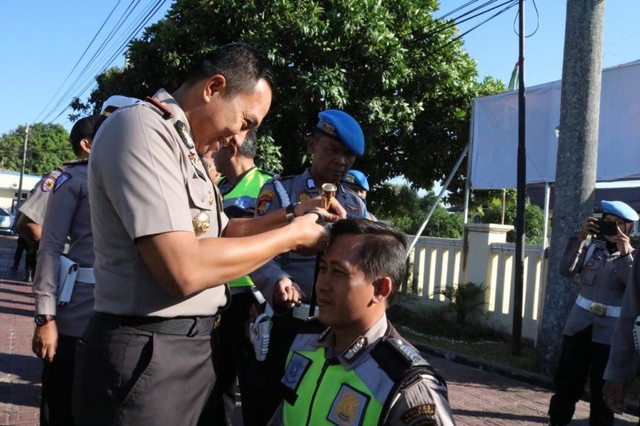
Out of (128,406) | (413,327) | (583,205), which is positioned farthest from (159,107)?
(413,327)

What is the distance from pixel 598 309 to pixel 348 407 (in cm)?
391

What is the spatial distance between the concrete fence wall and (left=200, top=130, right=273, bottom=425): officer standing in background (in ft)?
19.0

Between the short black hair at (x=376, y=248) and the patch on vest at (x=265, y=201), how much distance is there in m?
1.09

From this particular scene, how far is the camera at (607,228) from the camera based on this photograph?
18.3ft

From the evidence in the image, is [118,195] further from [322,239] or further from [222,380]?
[222,380]

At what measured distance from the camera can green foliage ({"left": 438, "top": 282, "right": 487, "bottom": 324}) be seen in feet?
32.3

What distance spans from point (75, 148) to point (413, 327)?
24.7 feet

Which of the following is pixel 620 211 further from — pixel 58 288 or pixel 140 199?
pixel 140 199

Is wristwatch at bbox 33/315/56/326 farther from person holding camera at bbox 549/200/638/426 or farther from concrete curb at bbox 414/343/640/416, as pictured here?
concrete curb at bbox 414/343/640/416

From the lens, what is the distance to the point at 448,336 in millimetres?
9789

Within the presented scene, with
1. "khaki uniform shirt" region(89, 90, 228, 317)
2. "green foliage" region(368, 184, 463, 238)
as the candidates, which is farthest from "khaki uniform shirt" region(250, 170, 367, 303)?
"green foliage" region(368, 184, 463, 238)

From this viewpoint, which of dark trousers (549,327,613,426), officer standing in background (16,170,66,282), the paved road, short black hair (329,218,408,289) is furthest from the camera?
the paved road

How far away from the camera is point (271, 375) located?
3.07 m

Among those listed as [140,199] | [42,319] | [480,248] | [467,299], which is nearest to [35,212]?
[42,319]
